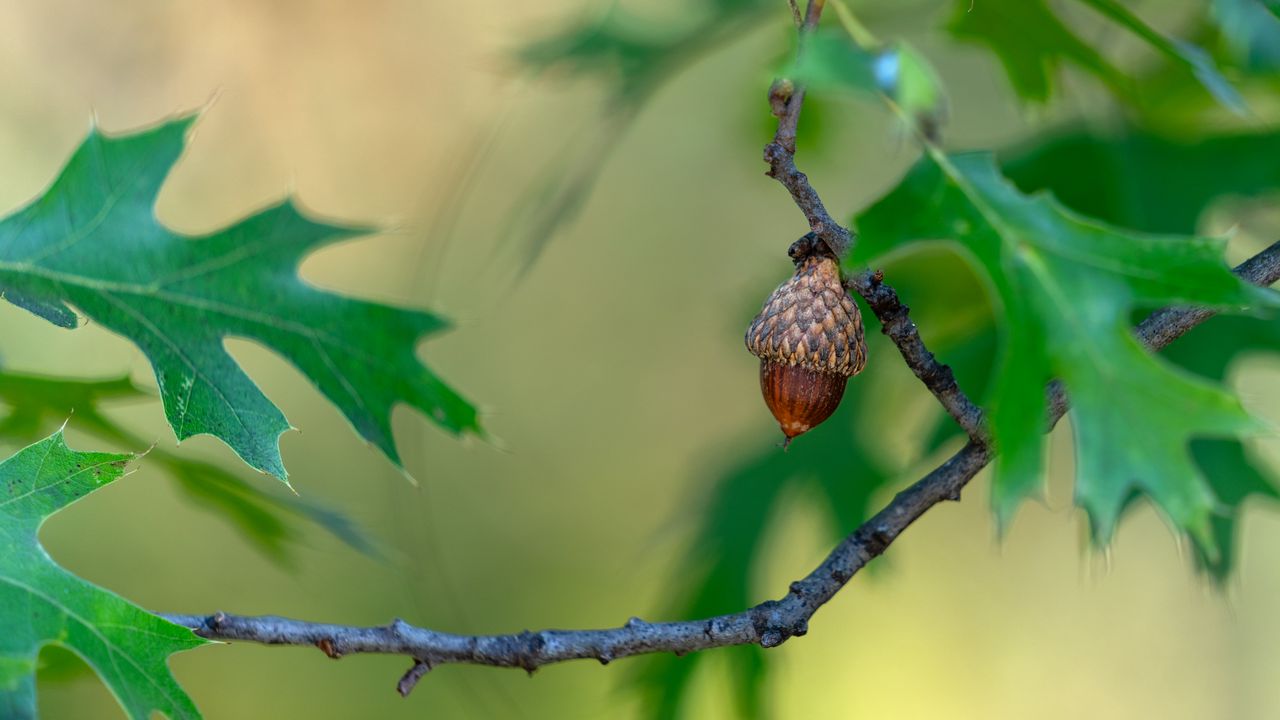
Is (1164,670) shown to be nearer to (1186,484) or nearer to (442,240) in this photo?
(442,240)

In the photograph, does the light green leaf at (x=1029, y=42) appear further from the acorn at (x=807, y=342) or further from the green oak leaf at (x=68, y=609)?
the green oak leaf at (x=68, y=609)

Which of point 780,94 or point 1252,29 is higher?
point 1252,29

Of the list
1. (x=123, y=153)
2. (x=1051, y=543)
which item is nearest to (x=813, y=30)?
(x=123, y=153)

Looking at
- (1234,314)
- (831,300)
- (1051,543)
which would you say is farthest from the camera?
(1051,543)

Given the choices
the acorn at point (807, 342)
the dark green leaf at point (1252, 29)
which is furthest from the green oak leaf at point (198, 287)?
the dark green leaf at point (1252, 29)

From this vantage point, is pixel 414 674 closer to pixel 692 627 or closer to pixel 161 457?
pixel 692 627

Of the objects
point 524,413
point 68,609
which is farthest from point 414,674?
point 524,413
